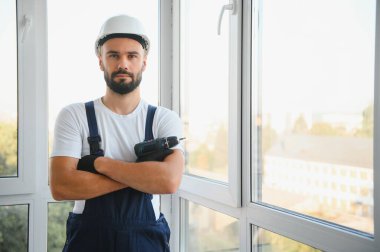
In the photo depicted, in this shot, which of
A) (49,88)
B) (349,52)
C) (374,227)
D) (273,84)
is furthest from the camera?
(49,88)

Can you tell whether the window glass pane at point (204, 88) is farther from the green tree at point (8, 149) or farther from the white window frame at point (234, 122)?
the green tree at point (8, 149)

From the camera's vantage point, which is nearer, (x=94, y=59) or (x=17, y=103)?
(x=17, y=103)

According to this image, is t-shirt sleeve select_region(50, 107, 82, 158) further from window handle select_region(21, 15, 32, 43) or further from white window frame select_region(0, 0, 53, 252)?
window handle select_region(21, 15, 32, 43)

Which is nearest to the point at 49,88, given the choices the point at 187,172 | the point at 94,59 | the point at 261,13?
the point at 94,59

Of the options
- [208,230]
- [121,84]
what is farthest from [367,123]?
[208,230]

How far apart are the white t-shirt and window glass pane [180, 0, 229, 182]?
475mm

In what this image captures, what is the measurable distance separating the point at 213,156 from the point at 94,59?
0.94 m

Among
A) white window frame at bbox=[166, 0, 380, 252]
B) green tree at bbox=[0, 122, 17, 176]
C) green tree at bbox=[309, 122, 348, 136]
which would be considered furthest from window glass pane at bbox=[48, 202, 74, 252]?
green tree at bbox=[309, 122, 348, 136]

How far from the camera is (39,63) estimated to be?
2.31m

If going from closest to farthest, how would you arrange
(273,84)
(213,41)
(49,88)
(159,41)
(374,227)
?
(374,227) < (273,84) < (213,41) < (49,88) < (159,41)

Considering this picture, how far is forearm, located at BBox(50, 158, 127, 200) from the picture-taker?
153 centimetres

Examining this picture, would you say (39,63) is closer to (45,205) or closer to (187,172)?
(45,205)

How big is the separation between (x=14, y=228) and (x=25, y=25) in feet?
3.69

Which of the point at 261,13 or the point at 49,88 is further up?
the point at 261,13
